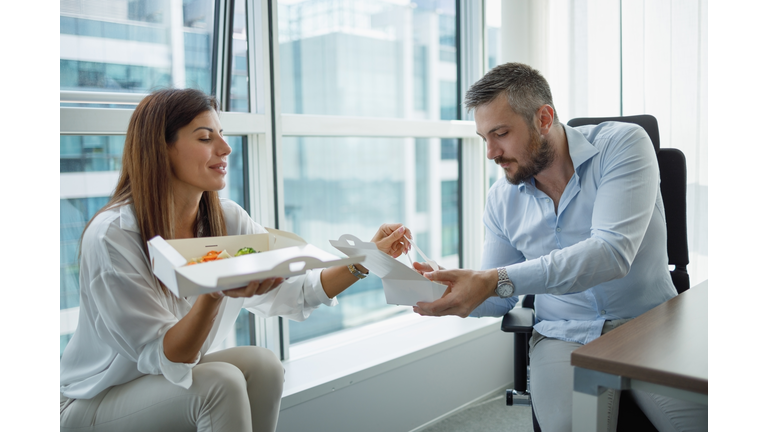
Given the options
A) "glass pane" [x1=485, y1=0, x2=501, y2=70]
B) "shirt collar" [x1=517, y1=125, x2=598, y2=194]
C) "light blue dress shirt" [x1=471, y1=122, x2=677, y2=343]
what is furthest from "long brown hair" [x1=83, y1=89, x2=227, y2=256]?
"glass pane" [x1=485, y1=0, x2=501, y2=70]

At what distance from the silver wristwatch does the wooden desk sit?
14.7 inches

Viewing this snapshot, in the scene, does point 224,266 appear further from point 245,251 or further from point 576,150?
point 576,150

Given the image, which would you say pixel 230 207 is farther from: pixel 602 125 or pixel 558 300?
pixel 602 125

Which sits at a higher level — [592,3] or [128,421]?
[592,3]

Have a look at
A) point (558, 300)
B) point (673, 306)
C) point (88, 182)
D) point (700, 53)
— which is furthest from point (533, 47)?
point (88, 182)

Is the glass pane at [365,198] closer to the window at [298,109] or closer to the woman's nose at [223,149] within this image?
the window at [298,109]

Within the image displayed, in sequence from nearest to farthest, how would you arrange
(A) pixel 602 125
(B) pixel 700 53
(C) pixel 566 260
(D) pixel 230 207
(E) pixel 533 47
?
1. (C) pixel 566 260
2. (D) pixel 230 207
3. (A) pixel 602 125
4. (B) pixel 700 53
5. (E) pixel 533 47

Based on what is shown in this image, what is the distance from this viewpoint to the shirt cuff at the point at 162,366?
1186 millimetres

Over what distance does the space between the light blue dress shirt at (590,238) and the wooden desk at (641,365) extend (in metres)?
0.32

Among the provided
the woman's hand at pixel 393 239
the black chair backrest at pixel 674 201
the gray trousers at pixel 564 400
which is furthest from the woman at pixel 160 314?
the black chair backrest at pixel 674 201

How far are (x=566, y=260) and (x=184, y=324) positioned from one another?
0.98 metres

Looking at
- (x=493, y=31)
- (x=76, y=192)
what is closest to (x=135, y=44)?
(x=76, y=192)

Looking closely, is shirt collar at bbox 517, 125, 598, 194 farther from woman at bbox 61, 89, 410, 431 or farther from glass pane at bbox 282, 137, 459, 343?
woman at bbox 61, 89, 410, 431

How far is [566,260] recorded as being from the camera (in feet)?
4.60
